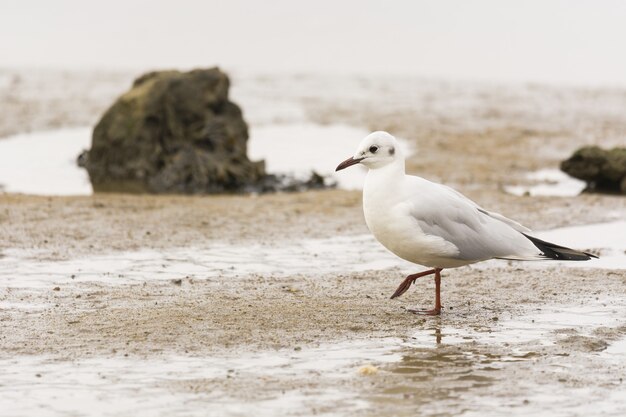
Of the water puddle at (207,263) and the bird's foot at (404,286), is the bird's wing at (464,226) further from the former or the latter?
the water puddle at (207,263)

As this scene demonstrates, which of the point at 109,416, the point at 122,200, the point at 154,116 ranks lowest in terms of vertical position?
the point at 109,416

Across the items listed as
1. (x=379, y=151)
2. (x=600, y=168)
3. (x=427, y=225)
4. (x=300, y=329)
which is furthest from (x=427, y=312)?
(x=600, y=168)

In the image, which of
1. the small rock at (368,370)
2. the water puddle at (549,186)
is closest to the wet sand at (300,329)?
the small rock at (368,370)

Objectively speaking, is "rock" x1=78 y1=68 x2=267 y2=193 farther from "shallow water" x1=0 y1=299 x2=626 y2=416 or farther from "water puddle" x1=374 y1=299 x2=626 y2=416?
"shallow water" x1=0 y1=299 x2=626 y2=416

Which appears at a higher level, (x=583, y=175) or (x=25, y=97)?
(x=25, y=97)

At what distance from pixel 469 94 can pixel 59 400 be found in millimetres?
18992

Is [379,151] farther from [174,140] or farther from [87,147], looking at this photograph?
[87,147]

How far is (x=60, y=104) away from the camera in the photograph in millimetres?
21078

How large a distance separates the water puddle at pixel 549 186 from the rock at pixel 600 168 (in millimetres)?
201

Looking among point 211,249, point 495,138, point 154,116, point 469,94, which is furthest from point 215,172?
point 469,94

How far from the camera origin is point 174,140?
15.5 meters

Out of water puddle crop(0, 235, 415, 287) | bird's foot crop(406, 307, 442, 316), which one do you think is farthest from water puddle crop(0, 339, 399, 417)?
water puddle crop(0, 235, 415, 287)

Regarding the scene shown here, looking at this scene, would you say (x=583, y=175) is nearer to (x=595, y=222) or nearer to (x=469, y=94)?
(x=595, y=222)

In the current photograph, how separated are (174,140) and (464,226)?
7.74 meters
